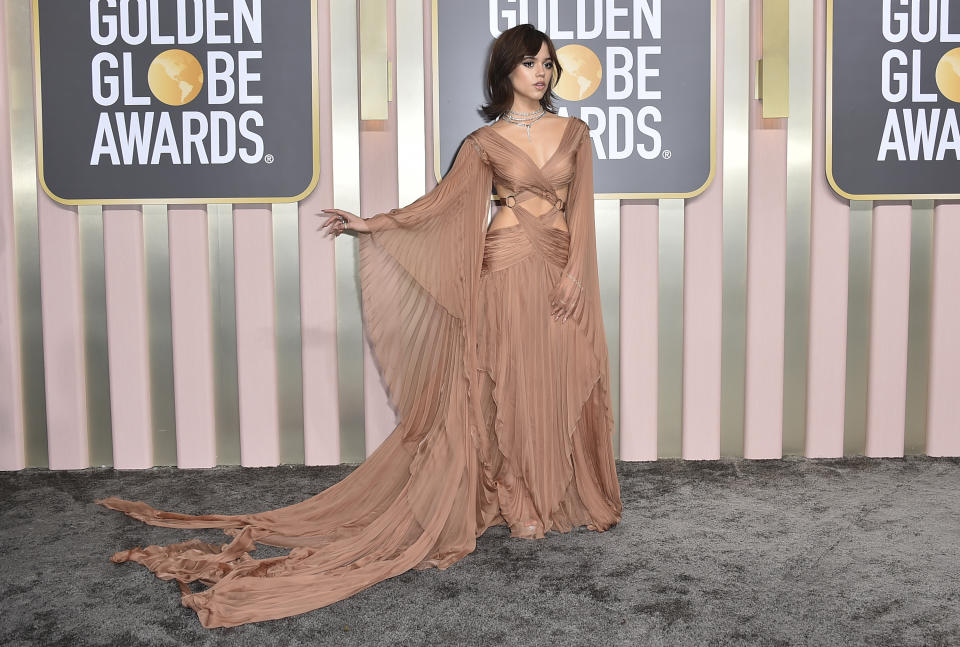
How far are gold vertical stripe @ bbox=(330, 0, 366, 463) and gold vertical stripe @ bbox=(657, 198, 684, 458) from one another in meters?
1.23

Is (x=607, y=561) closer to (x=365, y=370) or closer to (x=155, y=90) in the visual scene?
(x=365, y=370)

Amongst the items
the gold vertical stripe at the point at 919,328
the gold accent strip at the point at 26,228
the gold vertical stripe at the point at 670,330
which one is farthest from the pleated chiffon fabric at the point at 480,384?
the gold vertical stripe at the point at 919,328

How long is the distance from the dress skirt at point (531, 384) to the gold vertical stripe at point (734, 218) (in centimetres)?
100

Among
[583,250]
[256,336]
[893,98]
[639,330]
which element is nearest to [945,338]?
[893,98]

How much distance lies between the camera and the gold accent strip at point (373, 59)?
3.26 metres

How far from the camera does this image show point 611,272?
3.41 meters

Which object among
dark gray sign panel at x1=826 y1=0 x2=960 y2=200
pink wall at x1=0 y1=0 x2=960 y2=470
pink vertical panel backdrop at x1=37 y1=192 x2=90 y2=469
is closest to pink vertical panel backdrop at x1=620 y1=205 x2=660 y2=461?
pink wall at x1=0 y1=0 x2=960 y2=470

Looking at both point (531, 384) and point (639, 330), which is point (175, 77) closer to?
point (531, 384)

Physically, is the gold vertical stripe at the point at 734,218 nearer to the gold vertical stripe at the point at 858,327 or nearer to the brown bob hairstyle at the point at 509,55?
the gold vertical stripe at the point at 858,327

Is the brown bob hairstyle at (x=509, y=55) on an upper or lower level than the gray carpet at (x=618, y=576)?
upper

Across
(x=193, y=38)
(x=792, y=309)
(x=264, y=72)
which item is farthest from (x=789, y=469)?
(x=193, y=38)

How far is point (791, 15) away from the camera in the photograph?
3.33m

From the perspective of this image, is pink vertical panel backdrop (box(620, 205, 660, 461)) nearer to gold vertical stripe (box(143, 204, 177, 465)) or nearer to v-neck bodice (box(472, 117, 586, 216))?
v-neck bodice (box(472, 117, 586, 216))

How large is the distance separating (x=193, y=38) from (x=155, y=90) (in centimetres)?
25
